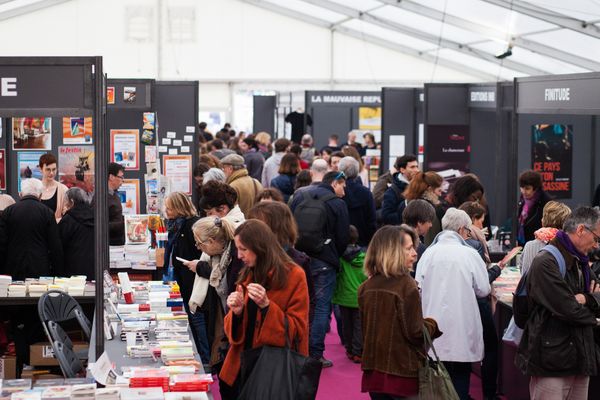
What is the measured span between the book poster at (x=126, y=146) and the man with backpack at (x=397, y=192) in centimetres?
292

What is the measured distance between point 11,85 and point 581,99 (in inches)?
151

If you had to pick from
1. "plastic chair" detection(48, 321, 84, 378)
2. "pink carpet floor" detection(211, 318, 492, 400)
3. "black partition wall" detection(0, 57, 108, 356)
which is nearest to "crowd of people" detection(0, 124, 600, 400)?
"pink carpet floor" detection(211, 318, 492, 400)

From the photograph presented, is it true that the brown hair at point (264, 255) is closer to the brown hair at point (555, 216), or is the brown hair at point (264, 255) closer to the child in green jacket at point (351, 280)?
the brown hair at point (555, 216)

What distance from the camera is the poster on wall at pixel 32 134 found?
9.62 metres

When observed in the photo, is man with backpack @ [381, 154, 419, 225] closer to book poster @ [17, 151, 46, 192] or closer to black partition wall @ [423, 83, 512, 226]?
black partition wall @ [423, 83, 512, 226]

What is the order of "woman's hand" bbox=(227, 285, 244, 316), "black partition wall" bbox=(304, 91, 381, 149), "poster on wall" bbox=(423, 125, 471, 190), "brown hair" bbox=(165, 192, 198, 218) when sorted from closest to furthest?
"woman's hand" bbox=(227, 285, 244, 316), "brown hair" bbox=(165, 192, 198, 218), "poster on wall" bbox=(423, 125, 471, 190), "black partition wall" bbox=(304, 91, 381, 149)

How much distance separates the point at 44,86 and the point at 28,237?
3.19 metres

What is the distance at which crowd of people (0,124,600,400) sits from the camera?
4398 millimetres

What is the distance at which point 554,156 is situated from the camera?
10438 millimetres

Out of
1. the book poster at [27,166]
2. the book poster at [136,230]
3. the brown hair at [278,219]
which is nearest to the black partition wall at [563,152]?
the book poster at [136,230]

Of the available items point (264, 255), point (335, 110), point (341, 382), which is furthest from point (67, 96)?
point (335, 110)

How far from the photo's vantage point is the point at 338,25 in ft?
80.7

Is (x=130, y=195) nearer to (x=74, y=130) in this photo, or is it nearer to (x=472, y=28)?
(x=74, y=130)

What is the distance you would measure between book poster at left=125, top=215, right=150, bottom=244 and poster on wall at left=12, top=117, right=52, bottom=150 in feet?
6.01
